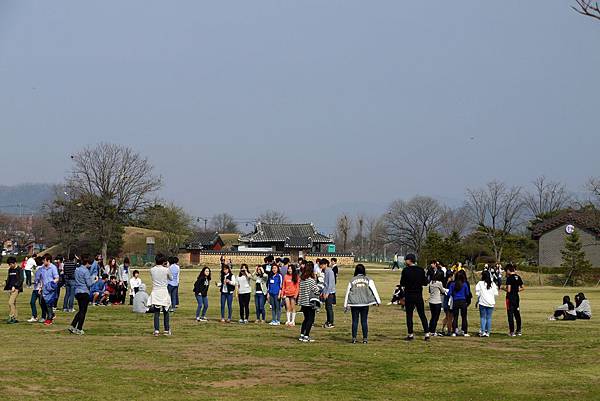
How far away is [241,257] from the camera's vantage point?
9481 centimetres

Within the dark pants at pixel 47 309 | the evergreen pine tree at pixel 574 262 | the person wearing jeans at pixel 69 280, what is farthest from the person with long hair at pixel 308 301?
the evergreen pine tree at pixel 574 262

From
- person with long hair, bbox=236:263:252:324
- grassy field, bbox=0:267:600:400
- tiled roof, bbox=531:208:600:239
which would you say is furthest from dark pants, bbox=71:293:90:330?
tiled roof, bbox=531:208:600:239

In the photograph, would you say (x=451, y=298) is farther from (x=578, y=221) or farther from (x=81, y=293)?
(x=578, y=221)

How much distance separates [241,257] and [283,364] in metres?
80.5

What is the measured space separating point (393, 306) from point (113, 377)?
20.1 meters

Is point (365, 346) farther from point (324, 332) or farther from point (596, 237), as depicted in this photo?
point (596, 237)

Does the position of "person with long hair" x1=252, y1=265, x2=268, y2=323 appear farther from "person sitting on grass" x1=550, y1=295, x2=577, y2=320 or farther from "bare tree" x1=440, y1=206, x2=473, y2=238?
"bare tree" x1=440, y1=206, x2=473, y2=238

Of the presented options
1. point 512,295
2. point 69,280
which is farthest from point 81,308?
point 512,295

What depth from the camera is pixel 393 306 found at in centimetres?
3173

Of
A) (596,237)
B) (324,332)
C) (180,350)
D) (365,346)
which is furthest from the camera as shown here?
(596,237)

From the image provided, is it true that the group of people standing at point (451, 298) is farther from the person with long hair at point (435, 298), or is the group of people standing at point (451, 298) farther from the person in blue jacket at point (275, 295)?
the person in blue jacket at point (275, 295)

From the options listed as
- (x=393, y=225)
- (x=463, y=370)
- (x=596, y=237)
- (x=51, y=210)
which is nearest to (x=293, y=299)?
(x=463, y=370)

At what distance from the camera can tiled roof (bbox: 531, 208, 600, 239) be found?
71.3m

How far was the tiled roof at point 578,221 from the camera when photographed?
71312mm
